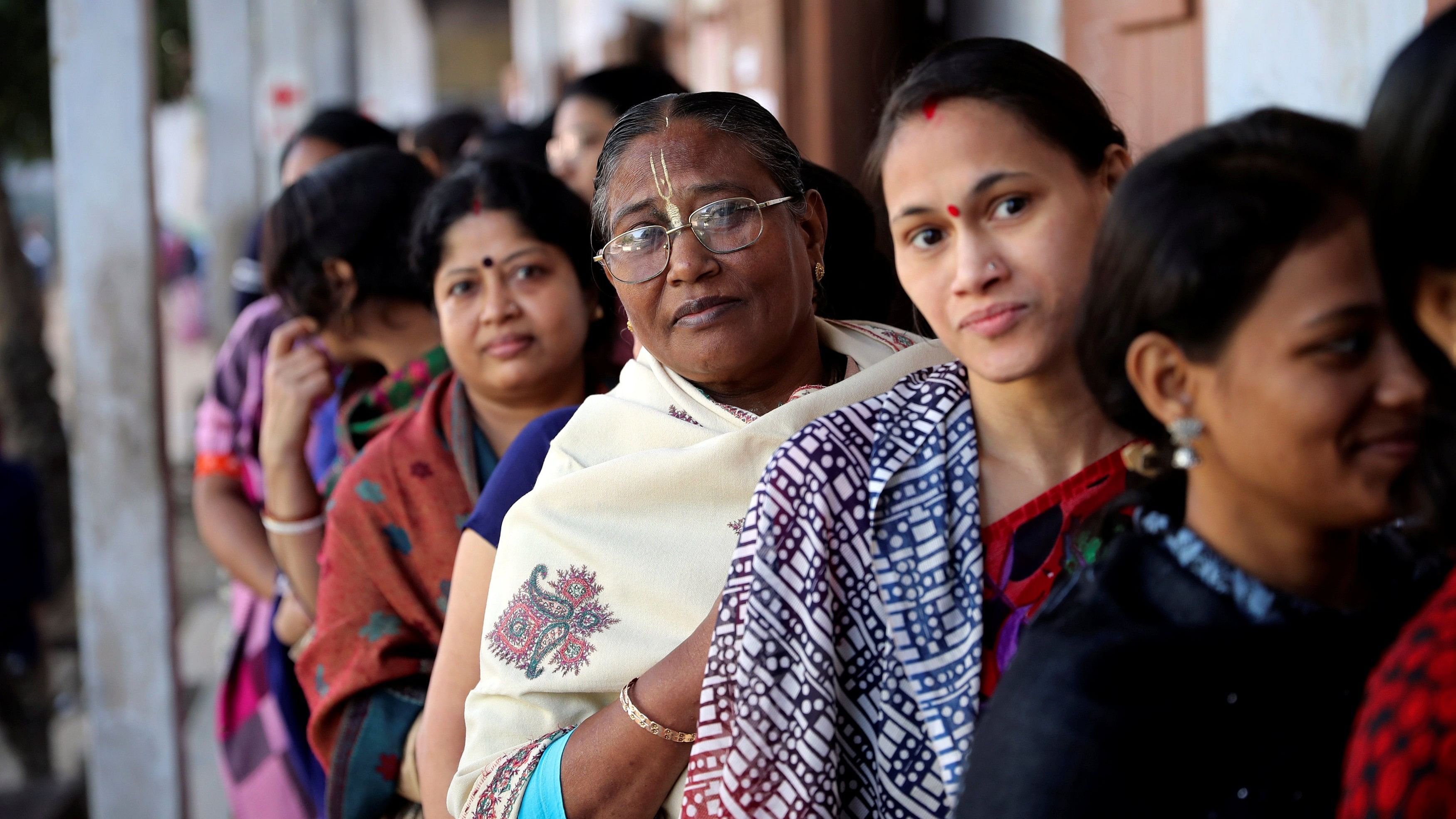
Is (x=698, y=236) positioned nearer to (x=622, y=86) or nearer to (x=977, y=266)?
(x=977, y=266)

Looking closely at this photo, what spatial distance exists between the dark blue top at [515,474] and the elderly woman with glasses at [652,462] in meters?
0.10

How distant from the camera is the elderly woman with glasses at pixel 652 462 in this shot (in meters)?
1.75

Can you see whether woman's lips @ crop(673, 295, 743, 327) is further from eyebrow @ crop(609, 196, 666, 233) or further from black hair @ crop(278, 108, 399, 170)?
black hair @ crop(278, 108, 399, 170)

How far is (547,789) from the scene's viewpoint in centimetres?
176

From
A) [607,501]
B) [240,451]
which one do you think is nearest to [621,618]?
[607,501]

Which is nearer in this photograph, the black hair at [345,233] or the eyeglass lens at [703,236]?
the eyeglass lens at [703,236]

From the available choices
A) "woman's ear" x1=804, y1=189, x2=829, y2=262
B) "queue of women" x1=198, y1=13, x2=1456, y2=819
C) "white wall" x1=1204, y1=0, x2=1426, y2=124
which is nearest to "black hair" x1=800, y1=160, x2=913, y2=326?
"queue of women" x1=198, y1=13, x2=1456, y2=819

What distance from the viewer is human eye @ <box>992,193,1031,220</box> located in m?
1.46

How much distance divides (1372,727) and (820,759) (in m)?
0.63

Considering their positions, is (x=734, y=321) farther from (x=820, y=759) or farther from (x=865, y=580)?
(x=820, y=759)

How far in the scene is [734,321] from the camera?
1.86 m

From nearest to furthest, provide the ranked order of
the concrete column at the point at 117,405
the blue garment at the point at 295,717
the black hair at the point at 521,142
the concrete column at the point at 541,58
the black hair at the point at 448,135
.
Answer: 1. the blue garment at the point at 295,717
2. the concrete column at the point at 117,405
3. the black hair at the point at 521,142
4. the black hair at the point at 448,135
5. the concrete column at the point at 541,58

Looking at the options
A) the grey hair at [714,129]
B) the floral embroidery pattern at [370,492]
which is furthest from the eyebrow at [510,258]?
the grey hair at [714,129]

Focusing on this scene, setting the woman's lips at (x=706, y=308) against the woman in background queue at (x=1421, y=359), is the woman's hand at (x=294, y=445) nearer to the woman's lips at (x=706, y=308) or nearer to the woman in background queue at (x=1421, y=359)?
the woman's lips at (x=706, y=308)
